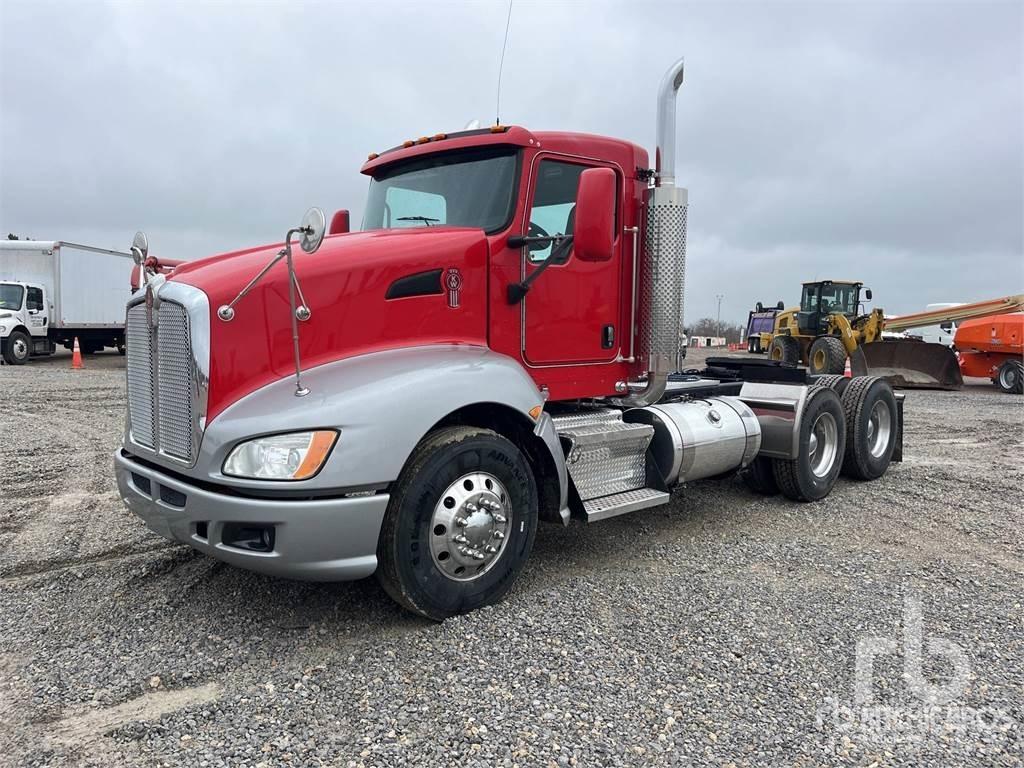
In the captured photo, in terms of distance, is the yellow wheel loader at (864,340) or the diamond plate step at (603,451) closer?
the diamond plate step at (603,451)

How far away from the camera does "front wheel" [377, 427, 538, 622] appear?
11.2 ft

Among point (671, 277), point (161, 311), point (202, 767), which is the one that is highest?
point (671, 277)

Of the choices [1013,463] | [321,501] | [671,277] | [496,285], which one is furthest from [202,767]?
[1013,463]

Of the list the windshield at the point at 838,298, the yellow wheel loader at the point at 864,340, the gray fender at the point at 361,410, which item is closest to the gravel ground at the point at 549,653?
the gray fender at the point at 361,410

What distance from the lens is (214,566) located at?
14.2ft

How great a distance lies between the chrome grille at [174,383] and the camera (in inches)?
131

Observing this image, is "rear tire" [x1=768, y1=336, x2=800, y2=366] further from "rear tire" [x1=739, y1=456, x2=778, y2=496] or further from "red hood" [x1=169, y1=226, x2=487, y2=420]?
"red hood" [x1=169, y1=226, x2=487, y2=420]

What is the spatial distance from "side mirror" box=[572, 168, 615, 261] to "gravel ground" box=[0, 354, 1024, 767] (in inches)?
78.1

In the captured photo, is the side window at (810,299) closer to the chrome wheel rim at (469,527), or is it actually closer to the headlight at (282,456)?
the chrome wheel rim at (469,527)

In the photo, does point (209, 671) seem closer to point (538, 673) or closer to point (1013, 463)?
point (538, 673)

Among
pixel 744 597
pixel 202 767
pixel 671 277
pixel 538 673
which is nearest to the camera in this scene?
pixel 202 767

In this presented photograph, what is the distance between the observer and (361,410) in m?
3.25

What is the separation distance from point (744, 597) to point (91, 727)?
325cm

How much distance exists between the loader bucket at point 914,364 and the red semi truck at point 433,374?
14610 mm
